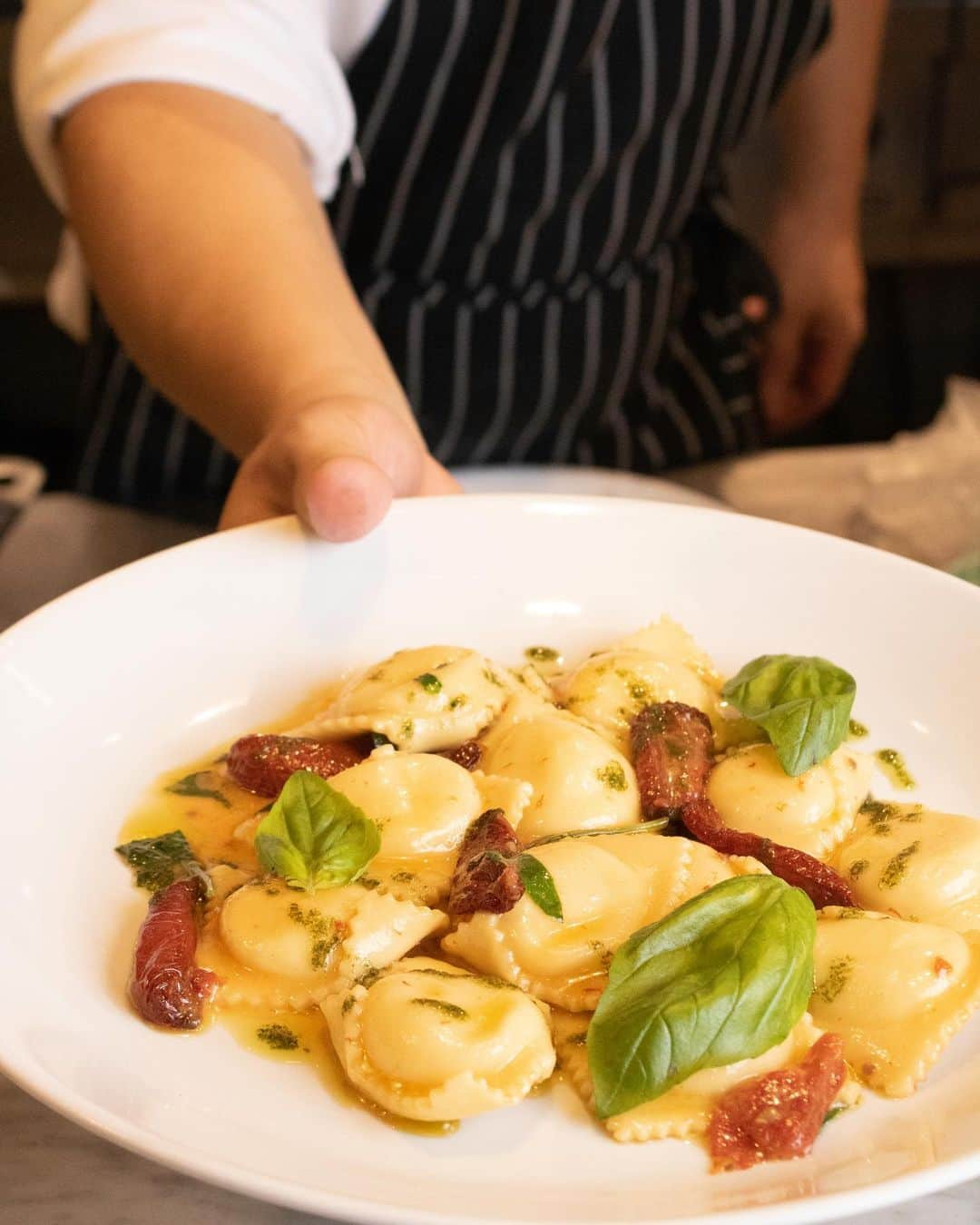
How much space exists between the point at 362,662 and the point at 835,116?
2489 mm

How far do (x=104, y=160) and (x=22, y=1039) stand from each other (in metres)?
1.63

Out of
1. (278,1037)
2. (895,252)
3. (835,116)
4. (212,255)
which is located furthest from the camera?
(895,252)

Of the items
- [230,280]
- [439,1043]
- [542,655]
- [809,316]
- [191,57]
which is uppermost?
[191,57]

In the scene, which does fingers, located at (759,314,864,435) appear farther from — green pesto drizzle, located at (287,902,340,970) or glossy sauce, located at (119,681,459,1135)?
green pesto drizzle, located at (287,902,340,970)

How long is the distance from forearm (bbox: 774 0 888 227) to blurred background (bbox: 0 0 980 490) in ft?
4.54

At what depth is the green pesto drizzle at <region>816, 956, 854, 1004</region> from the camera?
1.23 metres

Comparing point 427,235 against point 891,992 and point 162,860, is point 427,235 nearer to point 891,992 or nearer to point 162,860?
point 162,860

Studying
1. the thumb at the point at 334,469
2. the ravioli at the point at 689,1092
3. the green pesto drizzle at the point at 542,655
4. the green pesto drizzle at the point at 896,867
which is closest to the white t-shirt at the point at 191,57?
the thumb at the point at 334,469

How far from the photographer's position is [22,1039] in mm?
1037

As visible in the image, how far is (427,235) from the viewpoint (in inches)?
108

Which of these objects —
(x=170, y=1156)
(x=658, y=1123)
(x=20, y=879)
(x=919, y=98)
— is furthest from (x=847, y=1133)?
(x=919, y=98)

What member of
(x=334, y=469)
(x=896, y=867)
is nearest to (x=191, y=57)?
(x=334, y=469)

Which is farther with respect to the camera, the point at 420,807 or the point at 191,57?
the point at 191,57

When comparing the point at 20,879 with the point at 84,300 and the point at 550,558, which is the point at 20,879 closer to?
the point at 550,558
